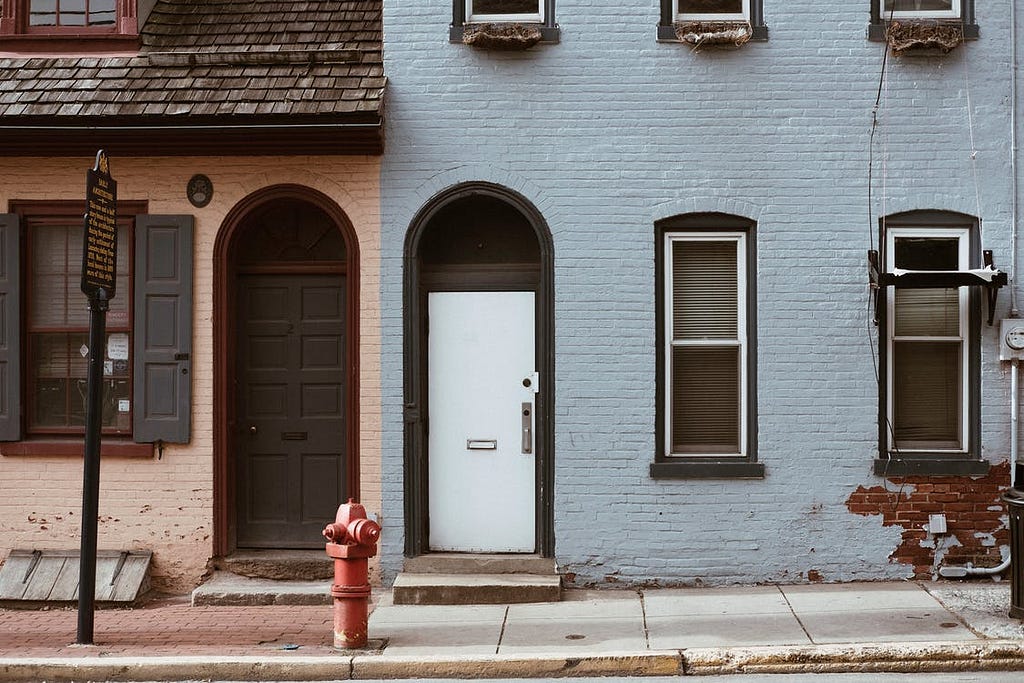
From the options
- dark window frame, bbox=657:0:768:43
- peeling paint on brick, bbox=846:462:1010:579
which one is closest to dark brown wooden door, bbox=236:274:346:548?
dark window frame, bbox=657:0:768:43

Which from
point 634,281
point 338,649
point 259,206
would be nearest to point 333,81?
point 259,206

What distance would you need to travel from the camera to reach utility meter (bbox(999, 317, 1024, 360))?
889 cm

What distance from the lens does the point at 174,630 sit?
26.9 ft

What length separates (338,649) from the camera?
748 centimetres

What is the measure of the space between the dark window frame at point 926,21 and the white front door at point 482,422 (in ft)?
11.2

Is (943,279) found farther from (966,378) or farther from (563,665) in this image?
(563,665)

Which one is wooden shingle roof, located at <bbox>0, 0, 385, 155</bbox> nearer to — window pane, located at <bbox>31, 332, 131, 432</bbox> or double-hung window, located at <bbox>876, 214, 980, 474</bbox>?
window pane, located at <bbox>31, 332, 131, 432</bbox>

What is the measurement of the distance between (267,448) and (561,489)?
2.50 metres

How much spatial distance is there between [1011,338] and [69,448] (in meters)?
7.48

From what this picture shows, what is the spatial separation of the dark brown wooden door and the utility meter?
5219 mm

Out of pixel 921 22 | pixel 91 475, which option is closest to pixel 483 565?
pixel 91 475

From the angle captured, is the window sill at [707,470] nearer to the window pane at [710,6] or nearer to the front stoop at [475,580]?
the front stoop at [475,580]

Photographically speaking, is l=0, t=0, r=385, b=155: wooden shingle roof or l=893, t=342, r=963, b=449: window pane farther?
l=893, t=342, r=963, b=449: window pane

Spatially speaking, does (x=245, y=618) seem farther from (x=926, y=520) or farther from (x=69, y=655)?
(x=926, y=520)
